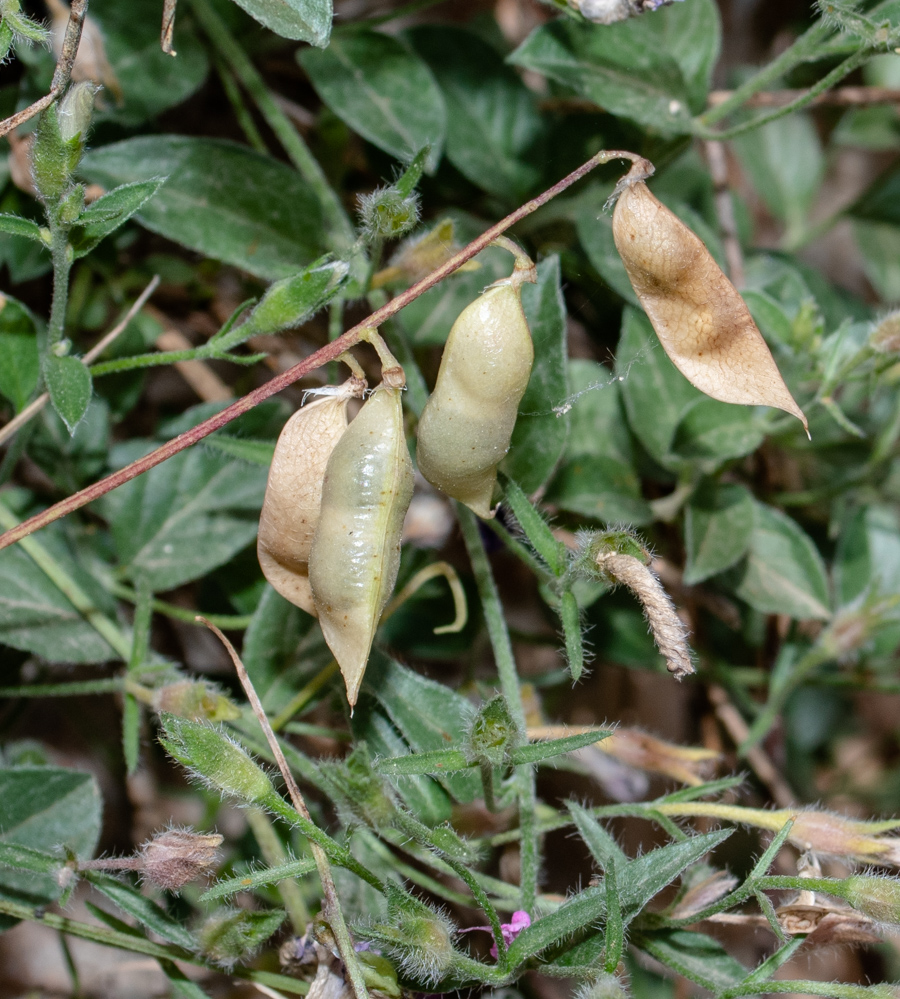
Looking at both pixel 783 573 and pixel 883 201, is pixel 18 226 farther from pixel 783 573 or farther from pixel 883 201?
pixel 883 201

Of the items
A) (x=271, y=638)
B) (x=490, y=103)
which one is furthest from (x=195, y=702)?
(x=490, y=103)

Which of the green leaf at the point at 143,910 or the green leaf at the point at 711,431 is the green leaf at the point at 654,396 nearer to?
the green leaf at the point at 711,431

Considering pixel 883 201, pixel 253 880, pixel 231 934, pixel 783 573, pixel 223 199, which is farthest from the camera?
pixel 883 201

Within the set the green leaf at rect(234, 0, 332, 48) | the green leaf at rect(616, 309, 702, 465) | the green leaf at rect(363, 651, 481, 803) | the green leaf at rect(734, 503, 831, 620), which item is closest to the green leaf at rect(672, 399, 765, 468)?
the green leaf at rect(616, 309, 702, 465)

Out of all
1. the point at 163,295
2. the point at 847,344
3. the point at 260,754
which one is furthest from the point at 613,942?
the point at 163,295

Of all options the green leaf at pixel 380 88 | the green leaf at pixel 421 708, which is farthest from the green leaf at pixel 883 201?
the green leaf at pixel 421 708
